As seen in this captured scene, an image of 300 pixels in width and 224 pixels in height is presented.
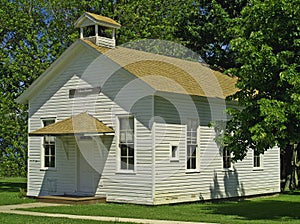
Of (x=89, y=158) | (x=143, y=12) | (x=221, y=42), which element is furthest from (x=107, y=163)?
(x=143, y=12)

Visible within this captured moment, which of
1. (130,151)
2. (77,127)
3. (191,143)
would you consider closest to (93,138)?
(77,127)

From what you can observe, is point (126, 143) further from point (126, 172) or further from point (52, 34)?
point (52, 34)

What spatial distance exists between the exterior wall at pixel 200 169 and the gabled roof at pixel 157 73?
53cm

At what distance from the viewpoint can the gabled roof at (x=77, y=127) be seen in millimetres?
22812

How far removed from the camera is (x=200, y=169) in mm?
24219

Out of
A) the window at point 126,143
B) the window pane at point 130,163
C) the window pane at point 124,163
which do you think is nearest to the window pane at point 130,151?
the window at point 126,143

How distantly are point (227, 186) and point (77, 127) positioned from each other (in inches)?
286

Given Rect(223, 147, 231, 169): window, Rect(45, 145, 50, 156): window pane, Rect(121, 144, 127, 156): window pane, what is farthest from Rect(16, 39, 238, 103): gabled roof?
Rect(121, 144, 127, 156): window pane

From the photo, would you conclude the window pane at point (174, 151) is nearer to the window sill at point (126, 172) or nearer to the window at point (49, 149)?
the window sill at point (126, 172)

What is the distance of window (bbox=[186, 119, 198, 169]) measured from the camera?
78.0 feet

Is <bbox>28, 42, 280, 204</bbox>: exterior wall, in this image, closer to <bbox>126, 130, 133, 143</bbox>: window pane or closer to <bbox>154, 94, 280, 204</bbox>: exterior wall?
<bbox>154, 94, 280, 204</bbox>: exterior wall

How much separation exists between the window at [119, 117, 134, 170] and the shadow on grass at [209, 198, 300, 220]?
3.53m

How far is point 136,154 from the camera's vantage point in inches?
878

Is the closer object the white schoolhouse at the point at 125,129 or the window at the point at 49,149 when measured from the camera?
the white schoolhouse at the point at 125,129
